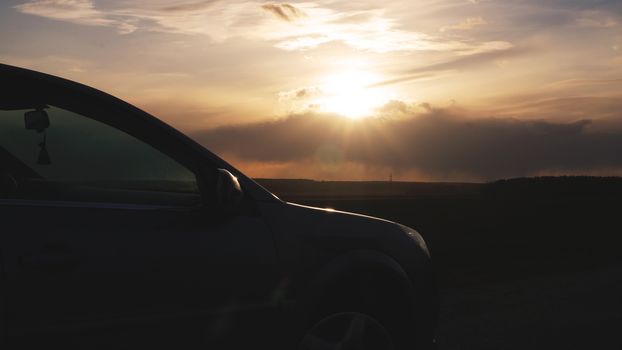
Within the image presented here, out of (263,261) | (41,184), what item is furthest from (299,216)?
(41,184)

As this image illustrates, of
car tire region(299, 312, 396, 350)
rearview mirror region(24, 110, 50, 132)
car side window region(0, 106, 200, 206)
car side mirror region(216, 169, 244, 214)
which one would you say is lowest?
car tire region(299, 312, 396, 350)

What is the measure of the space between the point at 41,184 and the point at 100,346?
69cm

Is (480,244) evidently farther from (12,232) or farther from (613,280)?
(12,232)

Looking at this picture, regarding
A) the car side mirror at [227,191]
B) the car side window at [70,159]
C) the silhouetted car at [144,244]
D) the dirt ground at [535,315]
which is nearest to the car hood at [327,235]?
the silhouetted car at [144,244]

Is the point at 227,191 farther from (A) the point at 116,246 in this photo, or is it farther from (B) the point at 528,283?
(B) the point at 528,283

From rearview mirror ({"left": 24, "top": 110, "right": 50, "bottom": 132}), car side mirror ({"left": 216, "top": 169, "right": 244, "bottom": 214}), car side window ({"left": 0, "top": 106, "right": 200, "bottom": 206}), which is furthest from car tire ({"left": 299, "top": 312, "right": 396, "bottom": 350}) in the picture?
rearview mirror ({"left": 24, "top": 110, "right": 50, "bottom": 132})

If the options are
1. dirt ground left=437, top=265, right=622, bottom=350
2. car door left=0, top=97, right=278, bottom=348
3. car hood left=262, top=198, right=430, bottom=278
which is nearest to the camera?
car door left=0, top=97, right=278, bottom=348

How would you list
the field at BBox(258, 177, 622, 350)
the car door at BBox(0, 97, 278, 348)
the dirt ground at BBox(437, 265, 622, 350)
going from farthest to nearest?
the field at BBox(258, 177, 622, 350)
the dirt ground at BBox(437, 265, 622, 350)
the car door at BBox(0, 97, 278, 348)

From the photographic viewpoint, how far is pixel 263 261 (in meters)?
3.61

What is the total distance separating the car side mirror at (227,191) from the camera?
335cm

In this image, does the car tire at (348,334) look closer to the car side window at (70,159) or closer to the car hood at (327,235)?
the car hood at (327,235)

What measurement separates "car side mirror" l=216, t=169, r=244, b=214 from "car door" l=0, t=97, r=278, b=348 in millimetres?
55

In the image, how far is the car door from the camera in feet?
9.74

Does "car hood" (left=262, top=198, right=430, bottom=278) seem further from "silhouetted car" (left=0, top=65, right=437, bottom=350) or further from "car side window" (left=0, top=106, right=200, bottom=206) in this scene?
"car side window" (left=0, top=106, right=200, bottom=206)
